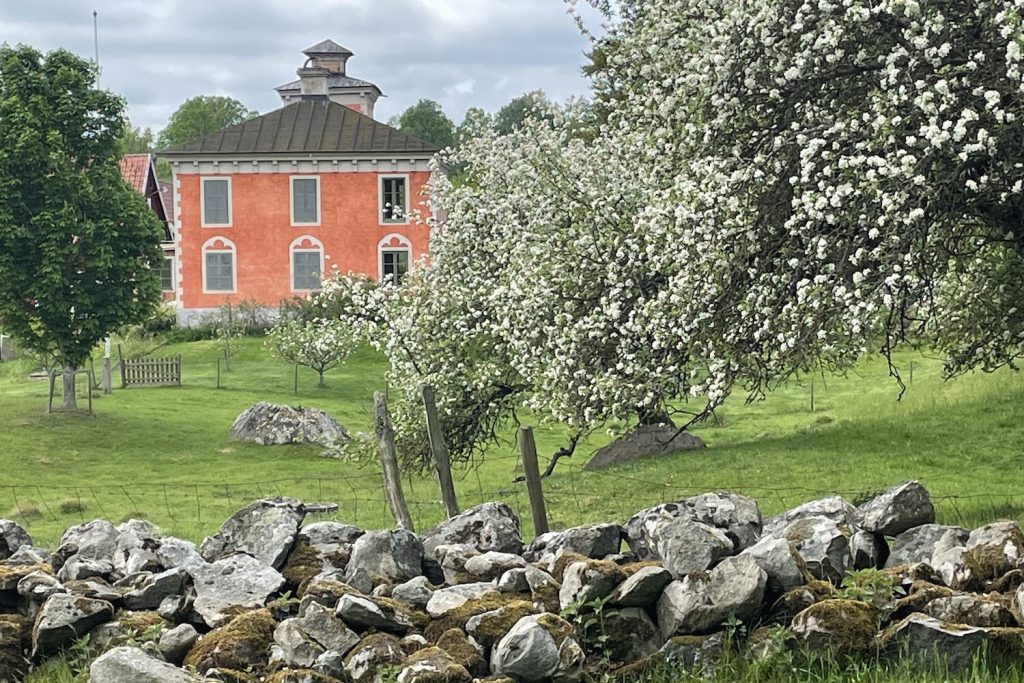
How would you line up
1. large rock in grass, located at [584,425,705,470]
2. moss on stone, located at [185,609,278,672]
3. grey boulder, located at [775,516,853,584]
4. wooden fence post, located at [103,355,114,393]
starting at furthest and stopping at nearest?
wooden fence post, located at [103,355,114,393], large rock in grass, located at [584,425,705,470], grey boulder, located at [775,516,853,584], moss on stone, located at [185,609,278,672]

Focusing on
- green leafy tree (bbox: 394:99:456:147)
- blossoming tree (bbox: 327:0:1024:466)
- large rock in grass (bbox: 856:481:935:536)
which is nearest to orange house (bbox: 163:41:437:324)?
blossoming tree (bbox: 327:0:1024:466)

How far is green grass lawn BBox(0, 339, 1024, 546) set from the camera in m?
21.5

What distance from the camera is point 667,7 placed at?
16.7m

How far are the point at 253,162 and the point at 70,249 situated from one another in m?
27.4

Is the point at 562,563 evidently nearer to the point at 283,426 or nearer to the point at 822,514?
the point at 822,514

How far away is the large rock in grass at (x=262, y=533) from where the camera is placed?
1116 cm

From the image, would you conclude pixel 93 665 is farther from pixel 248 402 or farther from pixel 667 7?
pixel 248 402

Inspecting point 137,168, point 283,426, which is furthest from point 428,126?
point 283,426

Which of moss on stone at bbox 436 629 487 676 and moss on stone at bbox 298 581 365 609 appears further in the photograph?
moss on stone at bbox 298 581 365 609

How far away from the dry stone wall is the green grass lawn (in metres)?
4.99

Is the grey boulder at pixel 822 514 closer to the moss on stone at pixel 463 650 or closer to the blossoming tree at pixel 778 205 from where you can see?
the moss on stone at pixel 463 650

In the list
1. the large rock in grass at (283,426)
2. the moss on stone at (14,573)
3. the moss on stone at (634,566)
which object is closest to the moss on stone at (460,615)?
the moss on stone at (634,566)

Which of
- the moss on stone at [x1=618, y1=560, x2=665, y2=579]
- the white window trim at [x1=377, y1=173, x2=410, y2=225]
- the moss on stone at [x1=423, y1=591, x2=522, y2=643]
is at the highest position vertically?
the white window trim at [x1=377, y1=173, x2=410, y2=225]

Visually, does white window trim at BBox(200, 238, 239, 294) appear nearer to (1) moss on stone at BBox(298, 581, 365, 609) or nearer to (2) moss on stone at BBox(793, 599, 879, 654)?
(1) moss on stone at BBox(298, 581, 365, 609)
